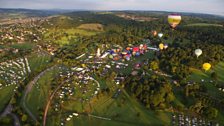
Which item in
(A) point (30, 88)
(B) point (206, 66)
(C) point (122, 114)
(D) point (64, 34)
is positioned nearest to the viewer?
(C) point (122, 114)

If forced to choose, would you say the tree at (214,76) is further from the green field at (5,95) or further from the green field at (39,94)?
the green field at (5,95)

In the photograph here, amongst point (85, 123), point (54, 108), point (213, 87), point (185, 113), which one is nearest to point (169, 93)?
point (185, 113)

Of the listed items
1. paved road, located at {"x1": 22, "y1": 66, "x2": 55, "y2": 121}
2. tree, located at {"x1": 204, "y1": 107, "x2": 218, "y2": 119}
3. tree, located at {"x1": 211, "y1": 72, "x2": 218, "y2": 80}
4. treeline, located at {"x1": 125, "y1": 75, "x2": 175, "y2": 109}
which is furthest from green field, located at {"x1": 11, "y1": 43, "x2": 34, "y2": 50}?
tree, located at {"x1": 204, "y1": 107, "x2": 218, "y2": 119}

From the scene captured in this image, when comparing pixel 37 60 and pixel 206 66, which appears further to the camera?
pixel 37 60

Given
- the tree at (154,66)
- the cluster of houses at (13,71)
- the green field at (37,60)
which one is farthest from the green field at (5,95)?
the tree at (154,66)

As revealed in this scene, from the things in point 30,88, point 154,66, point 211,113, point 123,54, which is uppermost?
point 154,66

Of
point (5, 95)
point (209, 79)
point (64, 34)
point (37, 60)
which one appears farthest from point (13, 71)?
point (64, 34)

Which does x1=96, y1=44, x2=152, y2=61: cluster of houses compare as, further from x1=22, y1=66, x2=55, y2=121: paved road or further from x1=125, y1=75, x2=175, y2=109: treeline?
x1=125, y1=75, x2=175, y2=109: treeline

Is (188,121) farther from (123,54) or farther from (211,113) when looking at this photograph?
(123,54)

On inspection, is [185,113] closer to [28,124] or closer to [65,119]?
[65,119]
